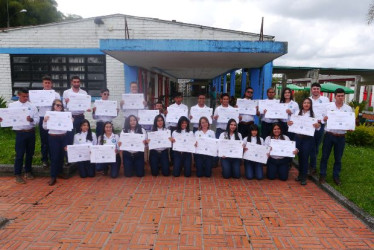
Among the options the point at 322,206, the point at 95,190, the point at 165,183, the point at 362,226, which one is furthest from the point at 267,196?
the point at 95,190

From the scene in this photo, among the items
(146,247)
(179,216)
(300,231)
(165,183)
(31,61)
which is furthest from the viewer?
(31,61)

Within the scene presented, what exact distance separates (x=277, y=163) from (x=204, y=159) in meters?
1.49

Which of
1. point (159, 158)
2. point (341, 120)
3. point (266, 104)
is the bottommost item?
point (159, 158)

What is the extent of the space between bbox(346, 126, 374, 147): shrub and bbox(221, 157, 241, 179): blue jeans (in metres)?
5.90

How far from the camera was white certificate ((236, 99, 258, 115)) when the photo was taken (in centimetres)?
629

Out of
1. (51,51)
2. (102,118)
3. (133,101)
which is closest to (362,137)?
(133,101)

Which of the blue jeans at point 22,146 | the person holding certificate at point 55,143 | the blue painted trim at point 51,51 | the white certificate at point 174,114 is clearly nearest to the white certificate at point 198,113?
the white certificate at point 174,114

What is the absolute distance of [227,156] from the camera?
18.2ft

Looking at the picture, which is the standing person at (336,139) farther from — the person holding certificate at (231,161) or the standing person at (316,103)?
the person holding certificate at (231,161)

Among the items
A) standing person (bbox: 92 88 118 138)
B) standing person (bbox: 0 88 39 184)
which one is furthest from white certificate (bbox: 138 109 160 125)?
standing person (bbox: 0 88 39 184)

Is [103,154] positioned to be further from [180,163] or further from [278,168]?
[278,168]

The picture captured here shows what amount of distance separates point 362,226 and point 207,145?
9.49 ft

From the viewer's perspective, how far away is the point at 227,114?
20.4ft

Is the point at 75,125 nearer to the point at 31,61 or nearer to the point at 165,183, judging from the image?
the point at 165,183
